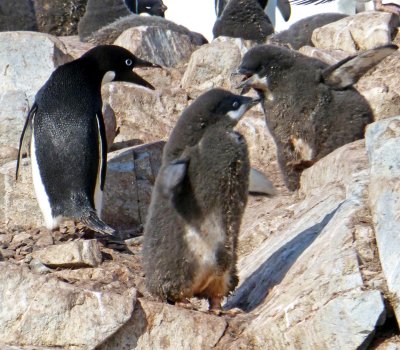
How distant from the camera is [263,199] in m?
6.17

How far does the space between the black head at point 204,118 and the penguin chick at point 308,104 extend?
4.09 feet

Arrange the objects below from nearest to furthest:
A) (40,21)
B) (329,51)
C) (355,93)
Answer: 1. (355,93)
2. (329,51)
3. (40,21)

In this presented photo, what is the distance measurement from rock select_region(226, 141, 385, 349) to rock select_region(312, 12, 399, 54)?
2.74 metres

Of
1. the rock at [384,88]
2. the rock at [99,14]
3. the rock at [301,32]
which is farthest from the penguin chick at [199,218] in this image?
the rock at [99,14]

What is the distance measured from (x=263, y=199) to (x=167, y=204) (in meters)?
1.58

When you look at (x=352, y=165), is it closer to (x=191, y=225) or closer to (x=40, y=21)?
(x=191, y=225)

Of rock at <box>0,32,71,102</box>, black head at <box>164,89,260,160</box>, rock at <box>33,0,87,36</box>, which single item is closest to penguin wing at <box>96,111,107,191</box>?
rock at <box>0,32,71,102</box>

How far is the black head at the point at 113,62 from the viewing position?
6762mm

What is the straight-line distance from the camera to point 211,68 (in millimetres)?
7859

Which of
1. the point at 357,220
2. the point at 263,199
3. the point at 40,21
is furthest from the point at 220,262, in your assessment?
the point at 40,21

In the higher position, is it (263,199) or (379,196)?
(379,196)

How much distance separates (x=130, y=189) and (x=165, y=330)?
217cm

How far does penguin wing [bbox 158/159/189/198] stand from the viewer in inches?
177

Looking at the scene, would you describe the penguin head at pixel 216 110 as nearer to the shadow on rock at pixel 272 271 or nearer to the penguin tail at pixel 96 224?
the shadow on rock at pixel 272 271
